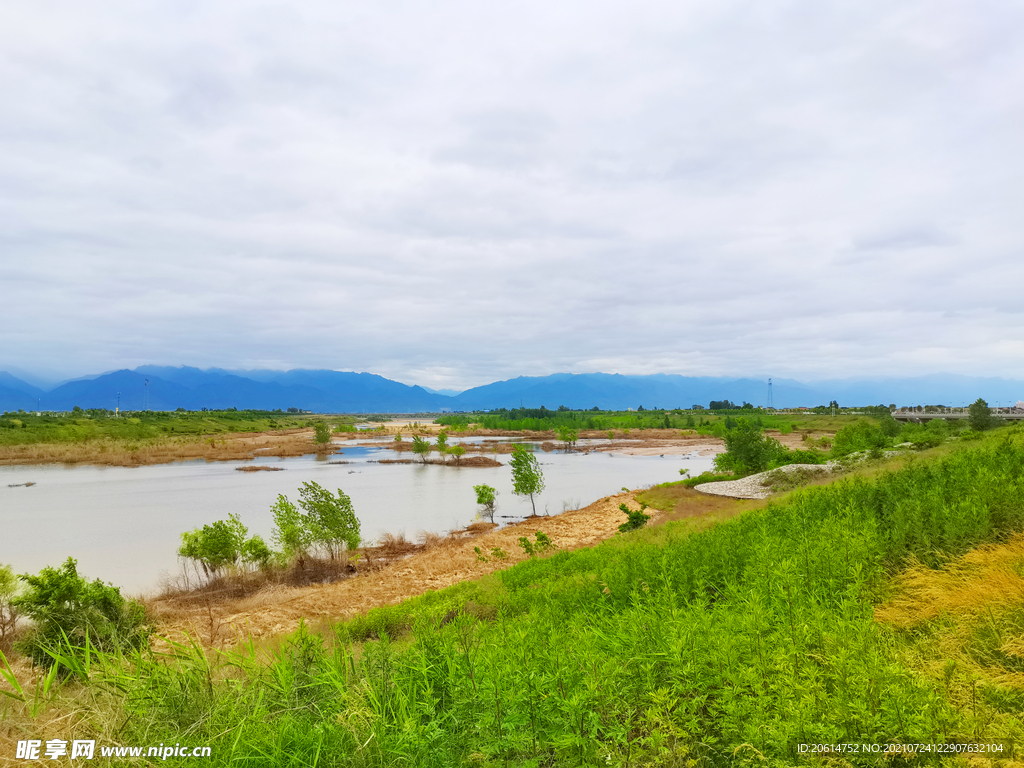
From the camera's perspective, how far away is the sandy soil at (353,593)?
15.1 metres

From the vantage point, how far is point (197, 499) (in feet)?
133

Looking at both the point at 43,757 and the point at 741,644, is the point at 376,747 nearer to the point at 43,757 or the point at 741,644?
the point at 43,757

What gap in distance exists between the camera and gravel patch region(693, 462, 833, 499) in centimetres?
2966

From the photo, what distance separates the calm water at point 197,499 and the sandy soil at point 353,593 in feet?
17.4

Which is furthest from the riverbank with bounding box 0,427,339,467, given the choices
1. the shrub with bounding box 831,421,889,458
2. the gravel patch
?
the shrub with bounding box 831,421,889,458

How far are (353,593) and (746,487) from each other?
2480cm

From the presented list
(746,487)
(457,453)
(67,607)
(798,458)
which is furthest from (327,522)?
(457,453)

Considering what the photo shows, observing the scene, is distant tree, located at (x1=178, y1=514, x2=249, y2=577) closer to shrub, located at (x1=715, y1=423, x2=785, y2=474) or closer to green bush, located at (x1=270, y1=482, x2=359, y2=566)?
green bush, located at (x1=270, y1=482, x2=359, y2=566)

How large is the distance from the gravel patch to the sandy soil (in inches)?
272

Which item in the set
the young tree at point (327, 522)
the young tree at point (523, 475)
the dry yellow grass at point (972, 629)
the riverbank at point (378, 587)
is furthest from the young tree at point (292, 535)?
the dry yellow grass at point (972, 629)

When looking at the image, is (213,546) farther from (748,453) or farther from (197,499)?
(748,453)

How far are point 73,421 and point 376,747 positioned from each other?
4652 inches

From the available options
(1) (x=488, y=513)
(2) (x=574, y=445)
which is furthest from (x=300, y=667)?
(2) (x=574, y=445)

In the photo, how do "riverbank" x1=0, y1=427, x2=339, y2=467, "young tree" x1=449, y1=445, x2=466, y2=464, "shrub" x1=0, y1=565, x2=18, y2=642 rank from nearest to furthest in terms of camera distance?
"shrub" x1=0, y1=565, x2=18, y2=642 → "riverbank" x1=0, y1=427, x2=339, y2=467 → "young tree" x1=449, y1=445, x2=466, y2=464
